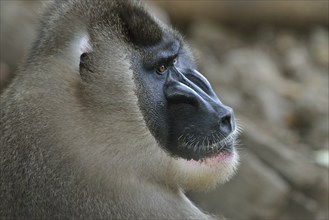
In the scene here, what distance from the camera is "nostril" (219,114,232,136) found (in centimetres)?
362

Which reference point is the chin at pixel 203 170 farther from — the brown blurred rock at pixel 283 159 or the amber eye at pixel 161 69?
the brown blurred rock at pixel 283 159

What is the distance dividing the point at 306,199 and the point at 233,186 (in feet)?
1.62

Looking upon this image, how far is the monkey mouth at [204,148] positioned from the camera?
363 cm

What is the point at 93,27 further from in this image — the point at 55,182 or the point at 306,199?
the point at 306,199

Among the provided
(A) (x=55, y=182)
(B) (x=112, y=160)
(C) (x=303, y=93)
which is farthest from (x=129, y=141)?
(C) (x=303, y=93)

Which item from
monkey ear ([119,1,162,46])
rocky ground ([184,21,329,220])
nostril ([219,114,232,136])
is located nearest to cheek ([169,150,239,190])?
nostril ([219,114,232,136])

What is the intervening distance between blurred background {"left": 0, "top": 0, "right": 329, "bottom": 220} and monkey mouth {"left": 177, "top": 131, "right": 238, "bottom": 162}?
0.79 metres

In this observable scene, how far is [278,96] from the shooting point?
710cm

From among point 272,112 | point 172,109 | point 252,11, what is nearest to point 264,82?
point 272,112

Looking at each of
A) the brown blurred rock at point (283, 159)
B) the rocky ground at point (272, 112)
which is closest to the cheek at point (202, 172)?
the rocky ground at point (272, 112)

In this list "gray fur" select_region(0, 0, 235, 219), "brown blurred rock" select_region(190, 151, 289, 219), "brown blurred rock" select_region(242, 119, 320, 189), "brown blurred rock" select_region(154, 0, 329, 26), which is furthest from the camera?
"brown blurred rock" select_region(154, 0, 329, 26)

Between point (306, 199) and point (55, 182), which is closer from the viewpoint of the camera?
point (55, 182)

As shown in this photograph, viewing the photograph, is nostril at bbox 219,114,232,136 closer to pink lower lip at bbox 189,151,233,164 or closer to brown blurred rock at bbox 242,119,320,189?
pink lower lip at bbox 189,151,233,164

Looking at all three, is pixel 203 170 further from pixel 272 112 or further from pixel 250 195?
pixel 272 112
